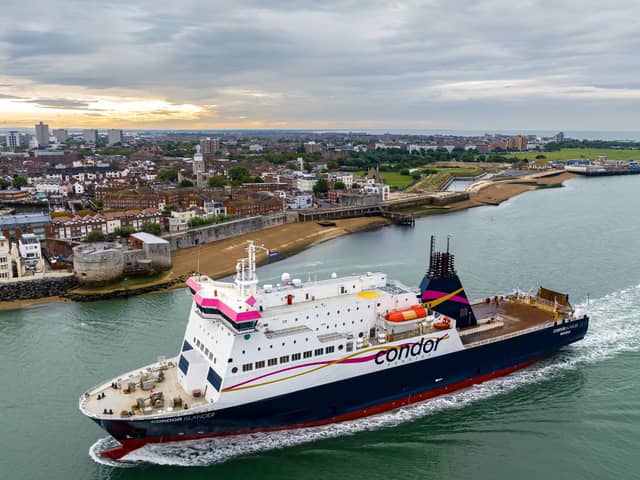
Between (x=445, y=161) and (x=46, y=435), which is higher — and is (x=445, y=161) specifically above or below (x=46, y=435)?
above

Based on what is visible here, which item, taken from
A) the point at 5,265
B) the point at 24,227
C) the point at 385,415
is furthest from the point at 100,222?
the point at 385,415

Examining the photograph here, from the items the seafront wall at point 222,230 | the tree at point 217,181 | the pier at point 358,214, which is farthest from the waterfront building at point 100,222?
the tree at point 217,181

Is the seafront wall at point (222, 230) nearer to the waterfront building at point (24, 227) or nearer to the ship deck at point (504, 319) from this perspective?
the waterfront building at point (24, 227)

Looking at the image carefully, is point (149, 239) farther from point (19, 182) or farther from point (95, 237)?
point (19, 182)

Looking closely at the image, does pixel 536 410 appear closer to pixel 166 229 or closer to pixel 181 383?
pixel 181 383

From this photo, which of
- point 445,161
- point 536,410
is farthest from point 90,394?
point 445,161

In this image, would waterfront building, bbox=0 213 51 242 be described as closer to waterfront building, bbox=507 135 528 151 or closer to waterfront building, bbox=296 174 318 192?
waterfront building, bbox=296 174 318 192
